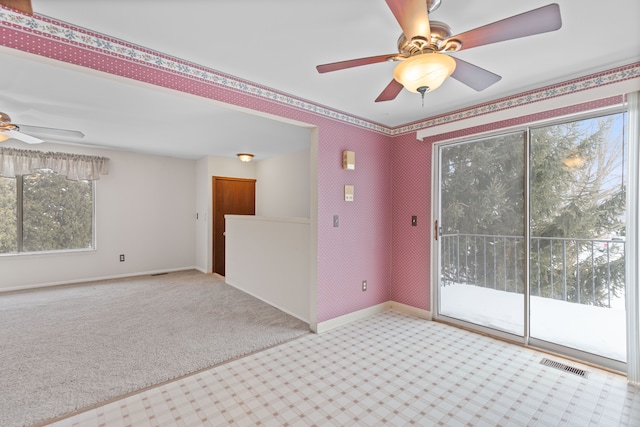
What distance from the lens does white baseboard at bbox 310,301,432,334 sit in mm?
2981

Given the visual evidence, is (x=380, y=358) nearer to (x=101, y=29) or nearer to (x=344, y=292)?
(x=344, y=292)

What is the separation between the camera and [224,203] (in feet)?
18.8

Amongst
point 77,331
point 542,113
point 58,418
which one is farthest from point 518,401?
point 77,331

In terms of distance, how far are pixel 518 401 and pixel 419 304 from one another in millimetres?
1544

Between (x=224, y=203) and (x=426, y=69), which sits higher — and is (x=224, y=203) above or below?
below

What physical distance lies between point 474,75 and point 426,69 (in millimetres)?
498

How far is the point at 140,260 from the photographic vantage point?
212 inches

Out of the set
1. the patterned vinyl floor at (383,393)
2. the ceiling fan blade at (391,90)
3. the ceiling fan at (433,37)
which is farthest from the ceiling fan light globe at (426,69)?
the patterned vinyl floor at (383,393)

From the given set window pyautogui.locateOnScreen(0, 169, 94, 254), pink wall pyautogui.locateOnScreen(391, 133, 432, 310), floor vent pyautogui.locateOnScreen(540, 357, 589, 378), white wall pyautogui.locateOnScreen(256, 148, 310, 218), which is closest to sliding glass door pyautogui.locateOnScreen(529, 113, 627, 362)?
floor vent pyautogui.locateOnScreen(540, 357, 589, 378)

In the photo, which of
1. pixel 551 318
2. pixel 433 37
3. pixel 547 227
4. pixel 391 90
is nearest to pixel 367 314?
pixel 551 318

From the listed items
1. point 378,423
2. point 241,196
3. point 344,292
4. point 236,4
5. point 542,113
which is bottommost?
point 378,423

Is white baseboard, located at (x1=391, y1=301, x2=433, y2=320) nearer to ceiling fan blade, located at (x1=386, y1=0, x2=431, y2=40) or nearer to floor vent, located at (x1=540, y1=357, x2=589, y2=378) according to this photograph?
floor vent, located at (x1=540, y1=357, x2=589, y2=378)

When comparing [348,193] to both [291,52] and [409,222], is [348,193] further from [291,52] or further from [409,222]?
[291,52]

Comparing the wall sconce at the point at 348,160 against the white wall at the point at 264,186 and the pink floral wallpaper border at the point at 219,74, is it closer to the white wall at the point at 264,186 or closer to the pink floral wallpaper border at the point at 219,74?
the pink floral wallpaper border at the point at 219,74
